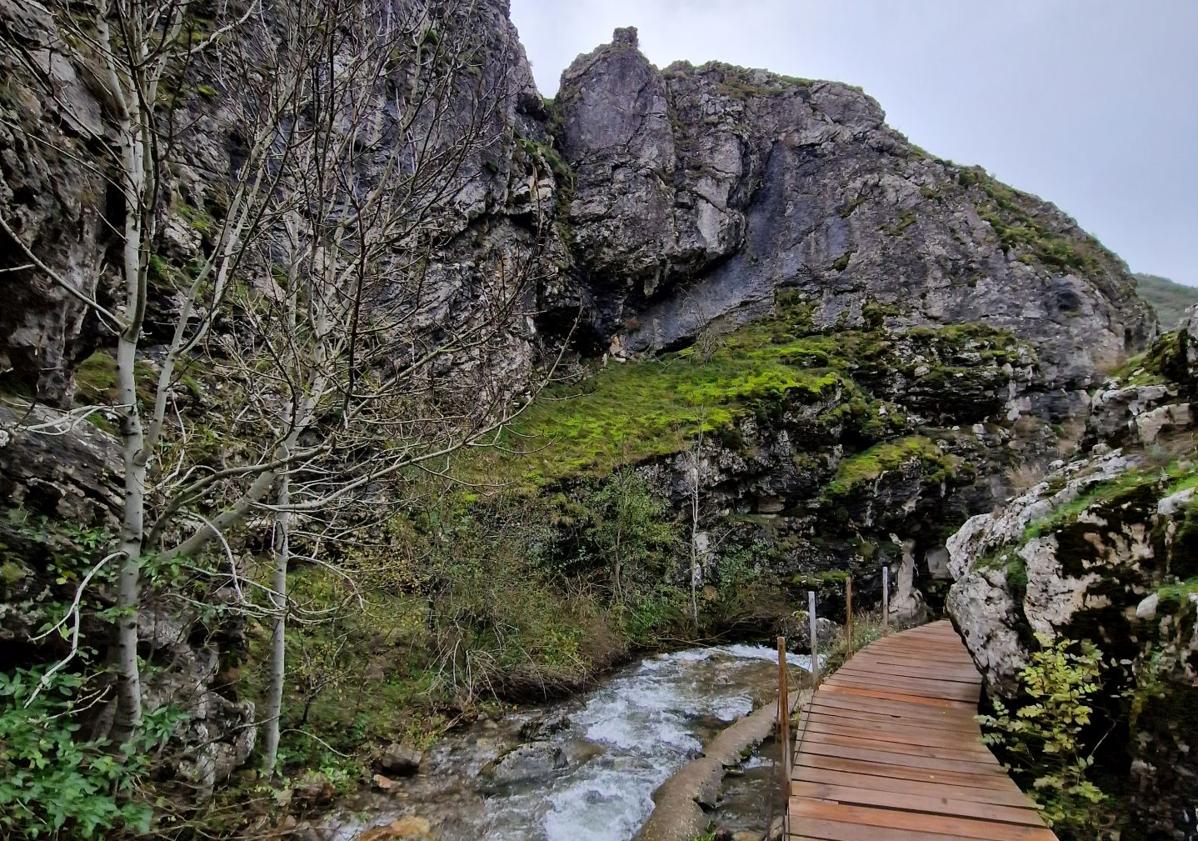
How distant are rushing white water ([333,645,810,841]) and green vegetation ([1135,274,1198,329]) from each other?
4982 cm

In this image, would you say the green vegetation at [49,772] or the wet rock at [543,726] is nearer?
the green vegetation at [49,772]

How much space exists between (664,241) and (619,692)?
2142cm

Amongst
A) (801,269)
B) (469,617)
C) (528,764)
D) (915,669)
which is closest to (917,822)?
(915,669)

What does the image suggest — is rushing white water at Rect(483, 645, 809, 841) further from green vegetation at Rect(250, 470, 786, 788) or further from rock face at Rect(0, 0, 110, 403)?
rock face at Rect(0, 0, 110, 403)

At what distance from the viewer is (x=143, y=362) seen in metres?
9.35

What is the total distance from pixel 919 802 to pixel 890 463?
18.0 metres

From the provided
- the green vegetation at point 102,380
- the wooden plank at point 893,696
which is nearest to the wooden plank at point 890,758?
the wooden plank at point 893,696

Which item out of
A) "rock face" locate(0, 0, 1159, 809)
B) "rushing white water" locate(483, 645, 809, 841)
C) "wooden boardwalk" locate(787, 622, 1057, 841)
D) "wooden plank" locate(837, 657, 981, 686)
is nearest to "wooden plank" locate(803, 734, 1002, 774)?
"wooden boardwalk" locate(787, 622, 1057, 841)

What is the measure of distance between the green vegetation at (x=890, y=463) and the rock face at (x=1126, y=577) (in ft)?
47.4

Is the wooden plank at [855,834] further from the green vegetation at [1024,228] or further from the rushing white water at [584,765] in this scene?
the green vegetation at [1024,228]

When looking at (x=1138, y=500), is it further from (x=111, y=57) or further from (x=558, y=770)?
(x=558, y=770)

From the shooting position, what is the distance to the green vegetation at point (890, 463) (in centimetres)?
2008

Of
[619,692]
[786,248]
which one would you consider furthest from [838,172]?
[619,692]

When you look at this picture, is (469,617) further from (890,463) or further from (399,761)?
(890,463)
